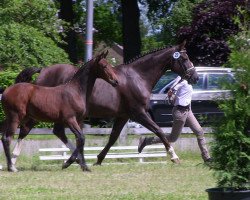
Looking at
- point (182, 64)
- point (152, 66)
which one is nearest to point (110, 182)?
point (152, 66)

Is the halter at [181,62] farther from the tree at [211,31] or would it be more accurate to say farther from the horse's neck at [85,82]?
the tree at [211,31]

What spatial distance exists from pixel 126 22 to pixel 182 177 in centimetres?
2292

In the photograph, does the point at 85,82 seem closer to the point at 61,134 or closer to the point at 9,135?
the point at 61,134

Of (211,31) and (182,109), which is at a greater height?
(182,109)

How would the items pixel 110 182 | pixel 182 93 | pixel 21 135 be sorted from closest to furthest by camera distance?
pixel 110 182, pixel 21 135, pixel 182 93

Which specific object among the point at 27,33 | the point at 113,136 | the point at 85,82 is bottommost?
the point at 27,33

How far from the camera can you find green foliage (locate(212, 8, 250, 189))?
8359 millimetres

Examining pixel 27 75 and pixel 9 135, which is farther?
pixel 27 75

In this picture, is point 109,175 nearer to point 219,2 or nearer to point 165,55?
point 165,55

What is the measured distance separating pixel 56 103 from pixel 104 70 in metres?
0.98

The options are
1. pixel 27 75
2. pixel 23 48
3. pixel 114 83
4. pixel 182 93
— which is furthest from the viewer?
pixel 23 48

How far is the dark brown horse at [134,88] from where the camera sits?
47.2 feet

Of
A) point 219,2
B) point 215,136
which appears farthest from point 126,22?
point 215,136

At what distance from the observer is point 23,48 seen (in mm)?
21984
